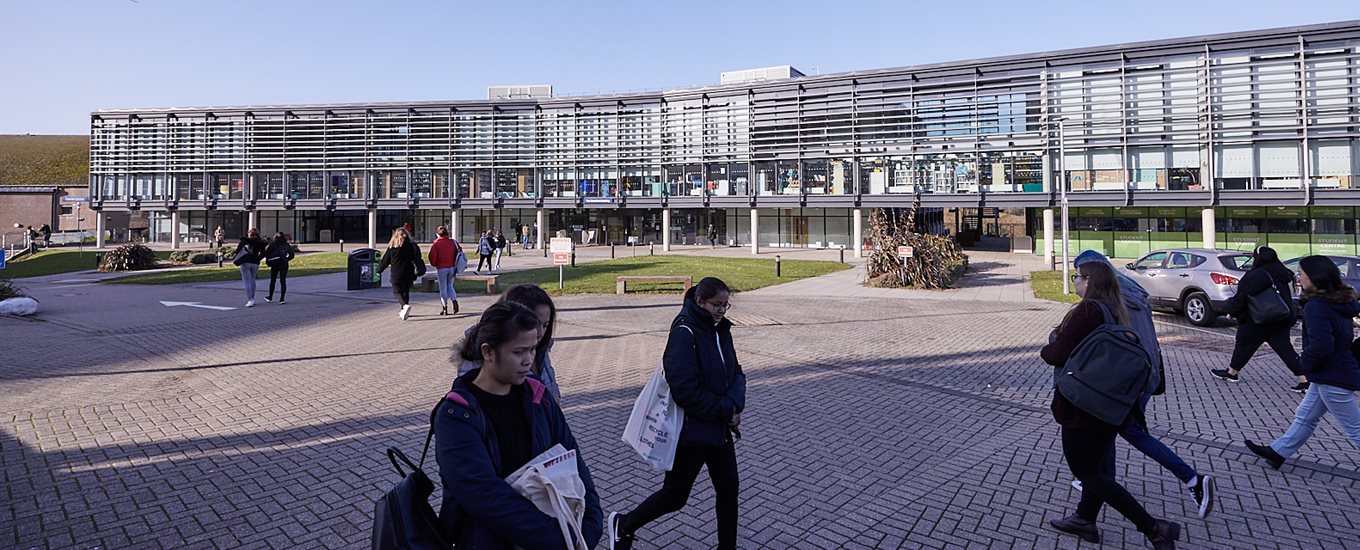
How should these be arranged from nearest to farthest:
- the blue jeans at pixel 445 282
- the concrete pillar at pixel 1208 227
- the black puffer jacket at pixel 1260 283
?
the black puffer jacket at pixel 1260 283
the blue jeans at pixel 445 282
the concrete pillar at pixel 1208 227

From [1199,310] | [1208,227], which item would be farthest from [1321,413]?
[1208,227]

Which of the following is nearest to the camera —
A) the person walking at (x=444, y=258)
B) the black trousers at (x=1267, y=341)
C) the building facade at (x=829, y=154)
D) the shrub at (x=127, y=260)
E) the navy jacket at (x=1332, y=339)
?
the navy jacket at (x=1332, y=339)

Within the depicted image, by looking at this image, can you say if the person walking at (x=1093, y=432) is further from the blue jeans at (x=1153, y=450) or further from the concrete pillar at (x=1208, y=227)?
the concrete pillar at (x=1208, y=227)

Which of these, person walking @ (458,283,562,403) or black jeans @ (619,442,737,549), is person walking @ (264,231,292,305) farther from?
black jeans @ (619,442,737,549)

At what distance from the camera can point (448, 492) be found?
2.38m

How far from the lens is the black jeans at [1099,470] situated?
3.86 meters

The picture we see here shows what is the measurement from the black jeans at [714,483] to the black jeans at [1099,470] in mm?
1872

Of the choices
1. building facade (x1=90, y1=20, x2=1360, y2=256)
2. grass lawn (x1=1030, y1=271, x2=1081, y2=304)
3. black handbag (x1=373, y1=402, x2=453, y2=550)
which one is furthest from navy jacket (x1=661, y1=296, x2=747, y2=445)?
building facade (x1=90, y1=20, x2=1360, y2=256)

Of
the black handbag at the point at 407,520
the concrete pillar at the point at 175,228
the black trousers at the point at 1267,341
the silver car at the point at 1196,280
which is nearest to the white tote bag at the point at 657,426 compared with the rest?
the black handbag at the point at 407,520

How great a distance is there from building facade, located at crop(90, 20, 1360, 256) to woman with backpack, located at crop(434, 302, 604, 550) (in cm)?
2592

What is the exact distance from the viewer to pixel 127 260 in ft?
94.9

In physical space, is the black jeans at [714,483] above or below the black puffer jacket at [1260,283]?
below

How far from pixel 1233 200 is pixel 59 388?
40219 millimetres

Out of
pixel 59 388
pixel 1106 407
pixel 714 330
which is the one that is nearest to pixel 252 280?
pixel 59 388
